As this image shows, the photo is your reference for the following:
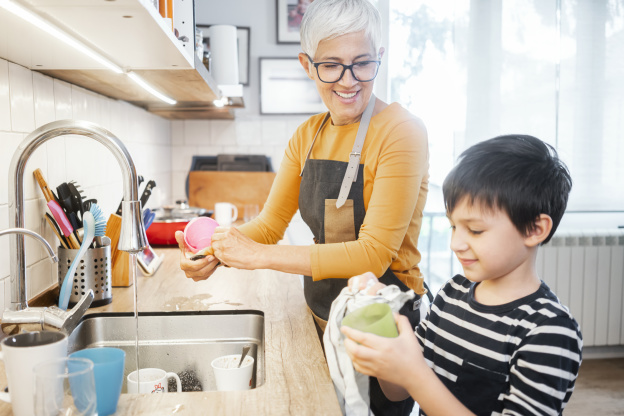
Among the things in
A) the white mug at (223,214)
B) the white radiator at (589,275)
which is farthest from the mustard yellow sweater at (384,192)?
the white radiator at (589,275)

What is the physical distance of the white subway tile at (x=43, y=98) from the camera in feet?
4.37

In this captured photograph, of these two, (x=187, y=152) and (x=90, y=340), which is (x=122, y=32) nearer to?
(x=90, y=340)

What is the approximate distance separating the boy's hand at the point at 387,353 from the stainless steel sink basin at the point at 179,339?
1.70ft

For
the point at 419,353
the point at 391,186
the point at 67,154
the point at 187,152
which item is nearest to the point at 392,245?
the point at 391,186

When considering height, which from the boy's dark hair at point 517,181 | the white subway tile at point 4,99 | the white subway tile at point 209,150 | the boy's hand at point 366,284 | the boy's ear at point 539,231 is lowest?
the boy's hand at point 366,284

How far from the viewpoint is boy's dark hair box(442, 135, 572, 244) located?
856mm

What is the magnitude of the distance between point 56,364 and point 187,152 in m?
2.53

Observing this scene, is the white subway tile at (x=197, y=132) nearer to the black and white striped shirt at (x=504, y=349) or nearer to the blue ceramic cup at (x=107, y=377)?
the black and white striped shirt at (x=504, y=349)

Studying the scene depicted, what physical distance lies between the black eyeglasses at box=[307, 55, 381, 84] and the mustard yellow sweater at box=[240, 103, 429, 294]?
10 centimetres

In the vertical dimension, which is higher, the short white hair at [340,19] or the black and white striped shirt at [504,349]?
the short white hair at [340,19]

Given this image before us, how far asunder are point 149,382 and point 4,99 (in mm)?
717

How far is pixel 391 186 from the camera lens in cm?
114

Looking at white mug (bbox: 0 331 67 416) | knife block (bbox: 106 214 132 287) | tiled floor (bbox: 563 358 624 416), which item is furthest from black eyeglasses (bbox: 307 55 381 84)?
tiled floor (bbox: 563 358 624 416)

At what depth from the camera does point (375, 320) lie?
73 cm
